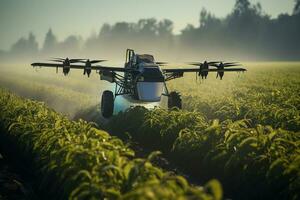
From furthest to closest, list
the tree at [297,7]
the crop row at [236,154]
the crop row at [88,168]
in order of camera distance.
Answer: the tree at [297,7]
the crop row at [236,154]
the crop row at [88,168]

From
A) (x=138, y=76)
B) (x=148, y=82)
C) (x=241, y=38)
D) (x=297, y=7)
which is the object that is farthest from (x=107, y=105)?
(x=297, y=7)

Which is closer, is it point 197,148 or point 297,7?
point 197,148


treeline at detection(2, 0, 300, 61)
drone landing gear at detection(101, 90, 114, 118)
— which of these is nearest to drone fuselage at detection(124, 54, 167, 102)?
drone landing gear at detection(101, 90, 114, 118)

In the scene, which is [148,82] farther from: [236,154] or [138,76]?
[236,154]

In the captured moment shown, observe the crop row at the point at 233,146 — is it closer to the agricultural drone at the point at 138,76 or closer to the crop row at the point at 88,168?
the crop row at the point at 88,168

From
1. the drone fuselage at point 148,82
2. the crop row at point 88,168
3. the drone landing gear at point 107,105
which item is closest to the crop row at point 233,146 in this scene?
the crop row at point 88,168

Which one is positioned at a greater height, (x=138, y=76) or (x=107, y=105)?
(x=138, y=76)

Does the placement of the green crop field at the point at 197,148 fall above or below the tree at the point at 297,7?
below

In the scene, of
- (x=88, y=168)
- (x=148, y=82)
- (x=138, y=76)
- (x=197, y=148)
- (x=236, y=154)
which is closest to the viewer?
(x=88, y=168)

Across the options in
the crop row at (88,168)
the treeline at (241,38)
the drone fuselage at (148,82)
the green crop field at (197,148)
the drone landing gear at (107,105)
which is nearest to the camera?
the crop row at (88,168)

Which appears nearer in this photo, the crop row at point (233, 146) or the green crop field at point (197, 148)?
the green crop field at point (197, 148)
